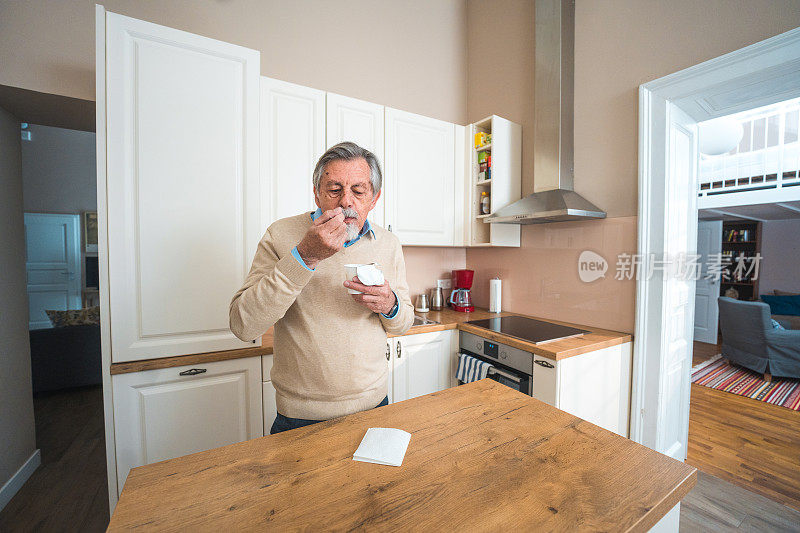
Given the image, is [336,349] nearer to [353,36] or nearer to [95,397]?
[353,36]

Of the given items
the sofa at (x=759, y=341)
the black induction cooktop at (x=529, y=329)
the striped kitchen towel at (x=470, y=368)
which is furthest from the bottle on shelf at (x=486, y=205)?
the sofa at (x=759, y=341)

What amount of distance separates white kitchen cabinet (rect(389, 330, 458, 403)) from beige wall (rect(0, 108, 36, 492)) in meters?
2.14

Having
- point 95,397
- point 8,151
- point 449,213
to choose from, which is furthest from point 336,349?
point 95,397

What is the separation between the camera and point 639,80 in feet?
6.41

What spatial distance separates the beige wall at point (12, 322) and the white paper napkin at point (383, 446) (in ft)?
7.68

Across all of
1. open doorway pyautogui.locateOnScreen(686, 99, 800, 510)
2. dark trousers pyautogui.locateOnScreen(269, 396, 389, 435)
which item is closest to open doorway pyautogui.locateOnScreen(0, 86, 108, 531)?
dark trousers pyautogui.locateOnScreen(269, 396, 389, 435)

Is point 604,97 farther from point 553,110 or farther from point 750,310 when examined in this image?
point 750,310

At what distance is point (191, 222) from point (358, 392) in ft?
3.52

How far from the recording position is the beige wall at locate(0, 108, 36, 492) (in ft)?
6.29

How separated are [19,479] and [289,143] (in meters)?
2.49

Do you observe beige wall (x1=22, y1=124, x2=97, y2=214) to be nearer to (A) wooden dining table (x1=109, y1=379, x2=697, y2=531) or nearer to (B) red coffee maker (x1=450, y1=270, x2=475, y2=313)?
(B) red coffee maker (x1=450, y1=270, x2=475, y2=313)

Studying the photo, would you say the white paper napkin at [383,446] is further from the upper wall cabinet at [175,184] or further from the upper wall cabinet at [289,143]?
the upper wall cabinet at [289,143]

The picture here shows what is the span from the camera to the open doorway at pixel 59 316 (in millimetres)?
1878

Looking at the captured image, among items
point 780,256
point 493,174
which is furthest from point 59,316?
point 780,256
